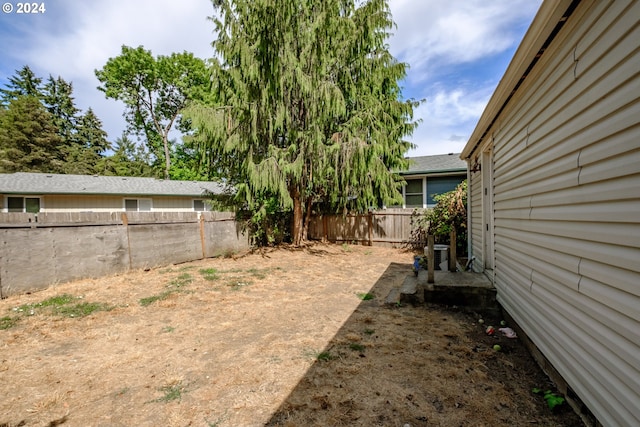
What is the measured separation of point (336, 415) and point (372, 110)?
8.97 m

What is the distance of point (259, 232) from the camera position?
396 inches

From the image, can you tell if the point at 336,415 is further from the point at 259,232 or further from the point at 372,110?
the point at 372,110

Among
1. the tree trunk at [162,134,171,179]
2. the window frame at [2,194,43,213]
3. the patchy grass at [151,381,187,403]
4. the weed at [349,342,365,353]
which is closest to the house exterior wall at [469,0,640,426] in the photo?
the weed at [349,342,365,353]

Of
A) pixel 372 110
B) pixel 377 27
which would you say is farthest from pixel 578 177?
pixel 377 27

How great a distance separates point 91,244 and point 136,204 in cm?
1044

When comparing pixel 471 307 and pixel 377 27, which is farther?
pixel 377 27

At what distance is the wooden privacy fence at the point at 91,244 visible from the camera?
4.79 metres

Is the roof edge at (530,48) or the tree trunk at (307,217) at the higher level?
the roof edge at (530,48)

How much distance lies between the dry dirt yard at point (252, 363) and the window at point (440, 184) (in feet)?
30.1

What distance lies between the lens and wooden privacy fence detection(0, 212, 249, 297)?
479cm

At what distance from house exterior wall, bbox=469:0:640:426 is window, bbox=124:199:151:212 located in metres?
16.8

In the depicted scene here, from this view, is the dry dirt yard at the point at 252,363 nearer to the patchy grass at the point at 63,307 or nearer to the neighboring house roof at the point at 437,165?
the patchy grass at the point at 63,307

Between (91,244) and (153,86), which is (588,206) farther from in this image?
(153,86)

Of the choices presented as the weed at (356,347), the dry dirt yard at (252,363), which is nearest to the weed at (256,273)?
the dry dirt yard at (252,363)
